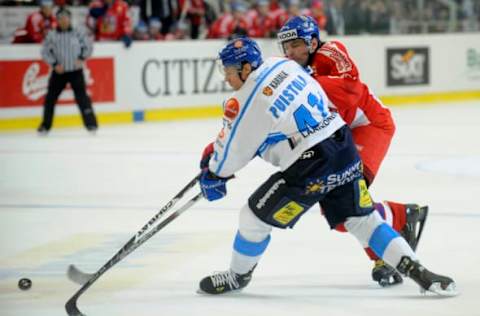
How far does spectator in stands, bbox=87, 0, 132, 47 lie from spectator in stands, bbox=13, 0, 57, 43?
82 centimetres

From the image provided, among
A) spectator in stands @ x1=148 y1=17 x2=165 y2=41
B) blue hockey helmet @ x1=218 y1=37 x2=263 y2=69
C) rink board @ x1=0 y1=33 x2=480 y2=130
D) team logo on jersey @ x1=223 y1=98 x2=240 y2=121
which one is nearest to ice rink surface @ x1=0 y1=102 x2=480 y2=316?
team logo on jersey @ x1=223 y1=98 x2=240 y2=121

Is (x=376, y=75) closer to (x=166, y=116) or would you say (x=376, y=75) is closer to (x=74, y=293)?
(x=166, y=116)

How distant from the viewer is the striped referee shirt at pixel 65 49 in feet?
40.2

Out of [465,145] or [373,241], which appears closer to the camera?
[373,241]

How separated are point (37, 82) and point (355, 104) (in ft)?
28.2

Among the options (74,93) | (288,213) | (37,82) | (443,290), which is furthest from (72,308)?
(37,82)

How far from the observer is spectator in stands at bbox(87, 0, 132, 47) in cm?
1401

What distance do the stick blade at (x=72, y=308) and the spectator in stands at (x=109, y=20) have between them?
963 centimetres

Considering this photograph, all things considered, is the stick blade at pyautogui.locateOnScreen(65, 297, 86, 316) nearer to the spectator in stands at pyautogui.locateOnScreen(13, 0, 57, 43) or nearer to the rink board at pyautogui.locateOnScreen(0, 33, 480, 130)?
the rink board at pyautogui.locateOnScreen(0, 33, 480, 130)

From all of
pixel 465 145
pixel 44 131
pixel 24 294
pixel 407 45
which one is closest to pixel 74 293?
pixel 24 294

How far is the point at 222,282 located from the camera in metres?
4.68

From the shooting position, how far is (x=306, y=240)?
598 centimetres

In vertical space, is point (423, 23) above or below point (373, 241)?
below

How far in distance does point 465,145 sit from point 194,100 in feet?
14.8
